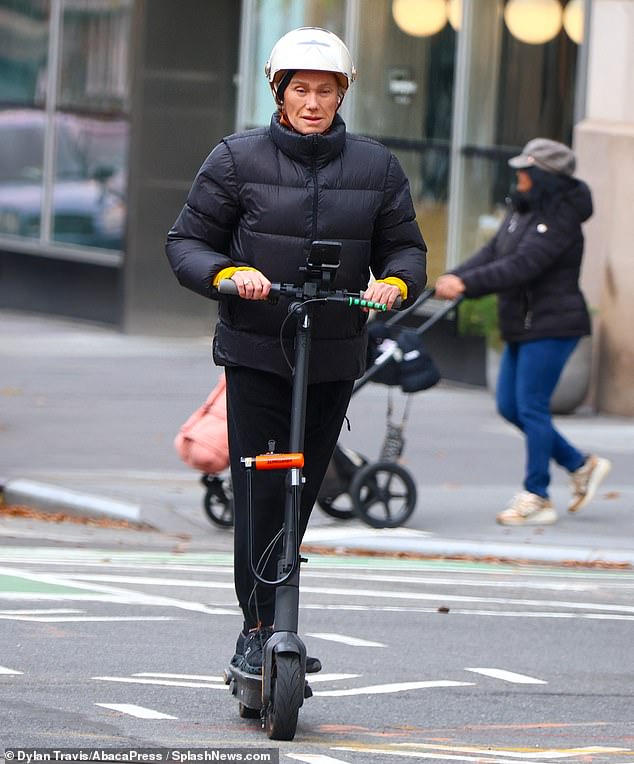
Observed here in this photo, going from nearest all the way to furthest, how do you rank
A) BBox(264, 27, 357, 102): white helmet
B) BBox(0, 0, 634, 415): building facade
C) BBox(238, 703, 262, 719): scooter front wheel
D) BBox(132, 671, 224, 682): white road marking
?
BBox(264, 27, 357, 102): white helmet
BBox(238, 703, 262, 719): scooter front wheel
BBox(132, 671, 224, 682): white road marking
BBox(0, 0, 634, 415): building facade

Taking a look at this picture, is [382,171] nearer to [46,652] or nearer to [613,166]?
[46,652]

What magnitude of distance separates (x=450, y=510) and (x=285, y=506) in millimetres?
5312

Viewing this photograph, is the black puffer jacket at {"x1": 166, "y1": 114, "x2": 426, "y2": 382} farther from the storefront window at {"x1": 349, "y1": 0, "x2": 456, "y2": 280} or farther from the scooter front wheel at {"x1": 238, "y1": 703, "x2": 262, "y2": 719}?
the storefront window at {"x1": 349, "y1": 0, "x2": 456, "y2": 280}

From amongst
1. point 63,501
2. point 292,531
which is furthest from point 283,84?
point 63,501

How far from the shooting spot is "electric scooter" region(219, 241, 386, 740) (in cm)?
522

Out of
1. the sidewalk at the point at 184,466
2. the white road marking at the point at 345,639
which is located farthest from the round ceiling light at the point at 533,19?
the white road marking at the point at 345,639

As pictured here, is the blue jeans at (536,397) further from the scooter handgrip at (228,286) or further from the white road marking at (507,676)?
the scooter handgrip at (228,286)

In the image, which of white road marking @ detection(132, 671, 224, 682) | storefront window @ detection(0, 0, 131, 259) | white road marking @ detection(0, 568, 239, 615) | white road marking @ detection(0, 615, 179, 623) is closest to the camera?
white road marking @ detection(132, 671, 224, 682)

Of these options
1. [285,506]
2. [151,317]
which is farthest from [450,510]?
[151,317]

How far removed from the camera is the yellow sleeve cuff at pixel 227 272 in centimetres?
523

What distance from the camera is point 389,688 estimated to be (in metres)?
6.19

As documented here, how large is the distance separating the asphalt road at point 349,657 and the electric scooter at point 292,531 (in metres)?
0.12

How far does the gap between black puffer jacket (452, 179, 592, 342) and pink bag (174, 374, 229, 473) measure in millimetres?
1436

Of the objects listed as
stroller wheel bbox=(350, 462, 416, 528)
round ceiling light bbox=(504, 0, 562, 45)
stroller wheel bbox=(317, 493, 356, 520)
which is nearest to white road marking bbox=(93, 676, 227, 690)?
stroller wheel bbox=(350, 462, 416, 528)
